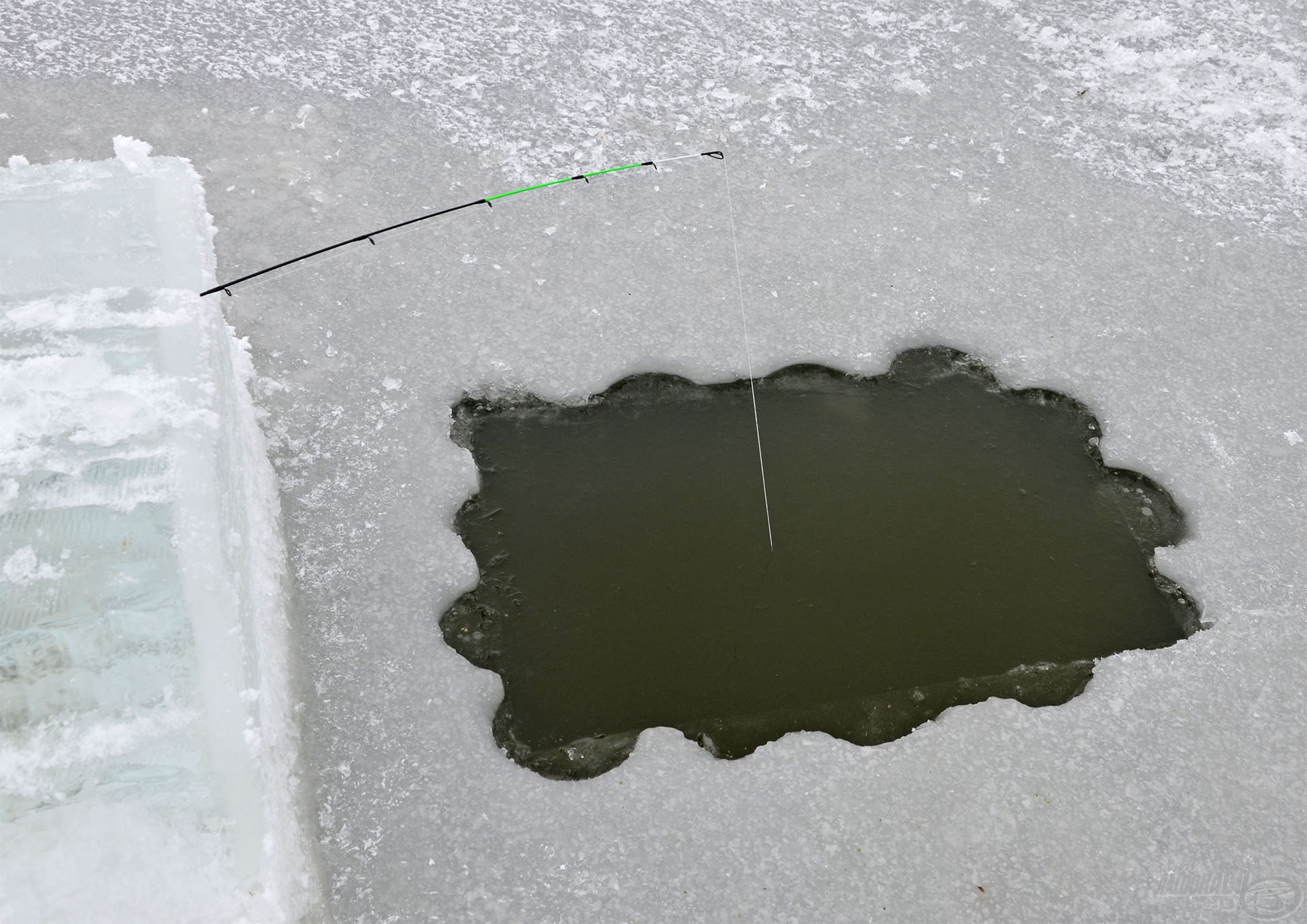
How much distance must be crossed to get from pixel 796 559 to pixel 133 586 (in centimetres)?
157

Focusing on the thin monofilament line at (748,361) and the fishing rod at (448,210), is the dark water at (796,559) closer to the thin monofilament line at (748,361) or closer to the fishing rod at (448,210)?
the thin monofilament line at (748,361)

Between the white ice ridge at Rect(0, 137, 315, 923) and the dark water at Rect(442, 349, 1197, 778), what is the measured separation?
0.54 metres

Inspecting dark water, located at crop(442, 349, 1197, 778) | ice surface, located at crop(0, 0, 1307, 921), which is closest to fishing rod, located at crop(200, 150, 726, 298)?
ice surface, located at crop(0, 0, 1307, 921)

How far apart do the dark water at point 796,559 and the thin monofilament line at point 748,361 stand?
22mm

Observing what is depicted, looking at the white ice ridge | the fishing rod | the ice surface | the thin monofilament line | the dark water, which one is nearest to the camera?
the white ice ridge

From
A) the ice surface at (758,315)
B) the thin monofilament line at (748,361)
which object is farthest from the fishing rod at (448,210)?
the thin monofilament line at (748,361)

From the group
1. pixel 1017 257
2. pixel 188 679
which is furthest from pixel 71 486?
pixel 1017 257

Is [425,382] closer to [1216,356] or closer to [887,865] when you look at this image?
[887,865]

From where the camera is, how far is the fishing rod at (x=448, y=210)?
329cm

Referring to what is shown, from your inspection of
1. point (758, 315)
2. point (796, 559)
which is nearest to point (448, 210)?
point (758, 315)

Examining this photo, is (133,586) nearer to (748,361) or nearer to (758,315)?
(748,361)

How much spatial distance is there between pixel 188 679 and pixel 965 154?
3090 mm

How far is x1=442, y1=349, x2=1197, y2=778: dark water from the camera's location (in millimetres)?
2578

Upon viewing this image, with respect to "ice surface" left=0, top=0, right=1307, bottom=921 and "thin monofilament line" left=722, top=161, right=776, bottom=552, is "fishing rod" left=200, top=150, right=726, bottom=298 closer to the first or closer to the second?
"ice surface" left=0, top=0, right=1307, bottom=921
